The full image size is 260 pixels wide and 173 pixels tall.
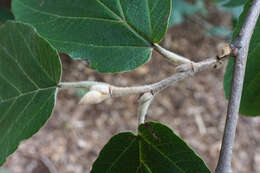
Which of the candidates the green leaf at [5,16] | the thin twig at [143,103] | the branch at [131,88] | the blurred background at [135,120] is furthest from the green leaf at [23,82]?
the blurred background at [135,120]

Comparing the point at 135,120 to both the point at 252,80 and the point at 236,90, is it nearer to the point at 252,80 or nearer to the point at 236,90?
the point at 252,80

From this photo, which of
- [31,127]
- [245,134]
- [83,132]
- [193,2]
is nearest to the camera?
[31,127]

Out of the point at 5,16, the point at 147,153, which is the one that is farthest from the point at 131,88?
the point at 5,16

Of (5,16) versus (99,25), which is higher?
(99,25)

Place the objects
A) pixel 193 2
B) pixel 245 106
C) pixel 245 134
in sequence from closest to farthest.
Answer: pixel 245 106 → pixel 245 134 → pixel 193 2

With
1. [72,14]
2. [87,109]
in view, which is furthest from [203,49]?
[72,14]

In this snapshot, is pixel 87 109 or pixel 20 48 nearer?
pixel 20 48

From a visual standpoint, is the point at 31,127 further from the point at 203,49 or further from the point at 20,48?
the point at 203,49
